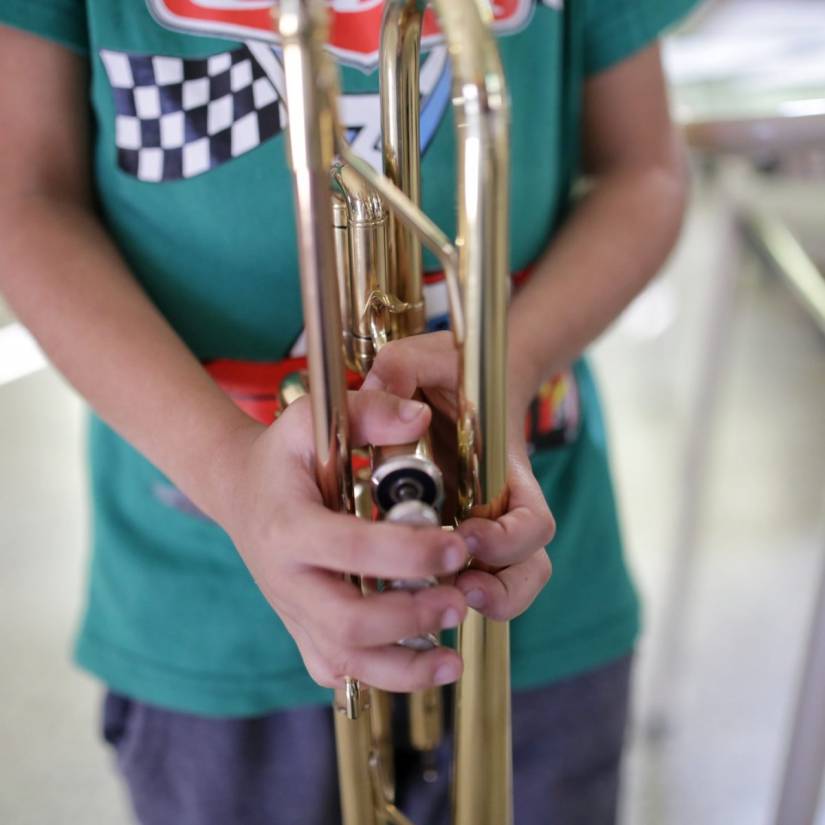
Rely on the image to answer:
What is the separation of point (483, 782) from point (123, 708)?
1.02 feet

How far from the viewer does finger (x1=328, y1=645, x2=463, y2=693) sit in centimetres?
29

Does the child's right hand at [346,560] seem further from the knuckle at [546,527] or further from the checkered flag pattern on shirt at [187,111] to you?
the checkered flag pattern on shirt at [187,111]

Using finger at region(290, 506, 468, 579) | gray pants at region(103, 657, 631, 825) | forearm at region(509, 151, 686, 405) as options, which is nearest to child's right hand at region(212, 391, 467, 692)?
finger at region(290, 506, 468, 579)

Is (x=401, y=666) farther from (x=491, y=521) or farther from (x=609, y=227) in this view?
(x=609, y=227)

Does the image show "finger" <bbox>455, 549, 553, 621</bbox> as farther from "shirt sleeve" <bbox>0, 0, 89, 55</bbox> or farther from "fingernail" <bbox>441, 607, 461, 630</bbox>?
"shirt sleeve" <bbox>0, 0, 89, 55</bbox>

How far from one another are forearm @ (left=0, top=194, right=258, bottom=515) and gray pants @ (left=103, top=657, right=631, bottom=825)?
0.22m

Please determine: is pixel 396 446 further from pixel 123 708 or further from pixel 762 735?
pixel 762 735

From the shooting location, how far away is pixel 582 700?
22.5 inches

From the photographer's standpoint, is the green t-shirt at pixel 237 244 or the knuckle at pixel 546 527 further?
the green t-shirt at pixel 237 244

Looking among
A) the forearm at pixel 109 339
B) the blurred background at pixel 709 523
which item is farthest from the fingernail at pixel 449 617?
the blurred background at pixel 709 523

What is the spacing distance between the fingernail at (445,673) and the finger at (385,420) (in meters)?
0.08

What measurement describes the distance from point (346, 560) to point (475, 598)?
5 centimetres

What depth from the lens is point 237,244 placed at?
467 millimetres

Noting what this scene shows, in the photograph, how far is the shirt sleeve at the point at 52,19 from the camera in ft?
1.38
